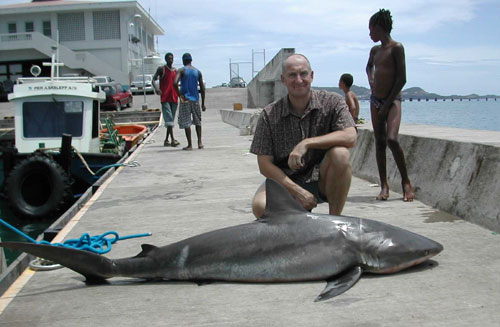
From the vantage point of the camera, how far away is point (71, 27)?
2406 inches

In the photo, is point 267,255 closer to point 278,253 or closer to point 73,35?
point 278,253

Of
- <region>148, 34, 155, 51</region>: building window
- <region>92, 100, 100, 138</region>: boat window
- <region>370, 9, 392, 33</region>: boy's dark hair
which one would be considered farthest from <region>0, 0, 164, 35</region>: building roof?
<region>370, 9, 392, 33</region>: boy's dark hair

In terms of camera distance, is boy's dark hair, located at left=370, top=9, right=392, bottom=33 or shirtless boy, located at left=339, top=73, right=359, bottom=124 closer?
boy's dark hair, located at left=370, top=9, right=392, bottom=33

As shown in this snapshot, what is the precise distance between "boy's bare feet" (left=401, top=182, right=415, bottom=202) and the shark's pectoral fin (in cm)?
280

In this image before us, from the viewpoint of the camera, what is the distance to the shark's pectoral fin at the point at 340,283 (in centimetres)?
326

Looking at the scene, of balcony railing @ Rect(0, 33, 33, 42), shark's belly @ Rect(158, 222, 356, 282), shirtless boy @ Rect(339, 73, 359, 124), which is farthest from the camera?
balcony railing @ Rect(0, 33, 33, 42)

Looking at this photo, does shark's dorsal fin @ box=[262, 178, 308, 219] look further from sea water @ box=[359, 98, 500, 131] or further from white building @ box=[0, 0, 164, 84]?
white building @ box=[0, 0, 164, 84]

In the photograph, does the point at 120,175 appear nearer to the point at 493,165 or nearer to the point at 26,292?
the point at 26,292

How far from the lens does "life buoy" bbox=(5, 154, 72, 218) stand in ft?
33.0

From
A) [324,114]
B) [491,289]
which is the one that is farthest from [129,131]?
[491,289]

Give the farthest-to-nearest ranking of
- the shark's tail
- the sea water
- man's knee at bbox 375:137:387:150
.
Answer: the sea water < man's knee at bbox 375:137:387:150 < the shark's tail

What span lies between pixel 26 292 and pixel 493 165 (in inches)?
164

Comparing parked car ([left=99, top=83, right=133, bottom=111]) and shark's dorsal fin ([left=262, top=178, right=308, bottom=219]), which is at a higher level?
parked car ([left=99, top=83, right=133, bottom=111])

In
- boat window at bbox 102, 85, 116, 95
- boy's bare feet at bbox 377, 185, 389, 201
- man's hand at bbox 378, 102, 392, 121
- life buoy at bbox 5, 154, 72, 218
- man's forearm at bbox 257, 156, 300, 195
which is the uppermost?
boat window at bbox 102, 85, 116, 95
